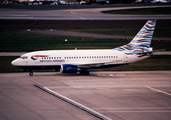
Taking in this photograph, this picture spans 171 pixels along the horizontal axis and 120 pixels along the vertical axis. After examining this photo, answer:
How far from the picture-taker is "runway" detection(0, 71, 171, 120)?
2397 centimetres

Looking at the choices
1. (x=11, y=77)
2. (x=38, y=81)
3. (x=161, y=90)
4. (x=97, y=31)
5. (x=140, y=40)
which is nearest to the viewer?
(x=161, y=90)

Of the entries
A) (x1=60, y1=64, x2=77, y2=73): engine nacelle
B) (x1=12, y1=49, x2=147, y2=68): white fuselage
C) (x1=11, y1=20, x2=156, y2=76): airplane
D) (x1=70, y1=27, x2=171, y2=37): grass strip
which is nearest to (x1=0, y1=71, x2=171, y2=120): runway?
(x1=60, y1=64, x2=77, y2=73): engine nacelle

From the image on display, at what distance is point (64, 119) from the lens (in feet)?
74.1

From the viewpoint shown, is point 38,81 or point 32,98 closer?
point 32,98

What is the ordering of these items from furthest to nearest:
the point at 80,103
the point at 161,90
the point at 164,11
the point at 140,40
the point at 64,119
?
the point at 164,11 → the point at 140,40 → the point at 161,90 → the point at 80,103 → the point at 64,119

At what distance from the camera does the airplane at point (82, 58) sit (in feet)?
129

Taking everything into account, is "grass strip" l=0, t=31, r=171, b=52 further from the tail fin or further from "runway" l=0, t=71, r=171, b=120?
"runway" l=0, t=71, r=171, b=120

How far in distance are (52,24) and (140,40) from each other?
58628 millimetres

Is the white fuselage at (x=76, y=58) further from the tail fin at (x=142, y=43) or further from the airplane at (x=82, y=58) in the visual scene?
the tail fin at (x=142, y=43)

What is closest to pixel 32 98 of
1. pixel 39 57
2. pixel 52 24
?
pixel 39 57

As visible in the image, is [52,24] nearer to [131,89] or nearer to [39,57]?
[39,57]

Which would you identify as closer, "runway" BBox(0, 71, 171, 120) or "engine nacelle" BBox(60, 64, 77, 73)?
"runway" BBox(0, 71, 171, 120)

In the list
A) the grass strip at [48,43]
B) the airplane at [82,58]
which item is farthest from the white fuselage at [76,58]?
the grass strip at [48,43]

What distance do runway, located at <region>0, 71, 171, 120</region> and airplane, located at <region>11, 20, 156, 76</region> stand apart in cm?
162
